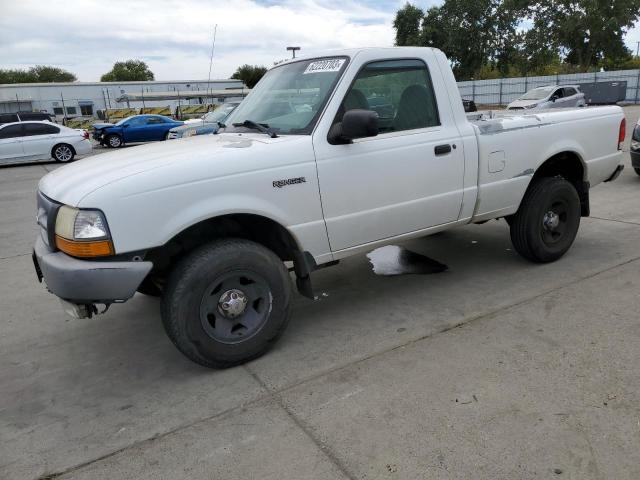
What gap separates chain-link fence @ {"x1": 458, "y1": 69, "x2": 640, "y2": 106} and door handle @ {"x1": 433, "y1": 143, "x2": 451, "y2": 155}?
1424 inches

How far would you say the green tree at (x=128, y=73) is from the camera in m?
114

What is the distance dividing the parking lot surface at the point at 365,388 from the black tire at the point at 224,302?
18cm

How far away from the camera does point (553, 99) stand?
66.6 ft

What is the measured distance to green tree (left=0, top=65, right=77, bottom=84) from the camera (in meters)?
103

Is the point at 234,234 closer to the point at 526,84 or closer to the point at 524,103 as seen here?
the point at 524,103

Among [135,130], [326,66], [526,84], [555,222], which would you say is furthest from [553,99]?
[526,84]

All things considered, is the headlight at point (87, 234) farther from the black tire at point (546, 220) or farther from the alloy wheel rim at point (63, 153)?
the alloy wheel rim at point (63, 153)

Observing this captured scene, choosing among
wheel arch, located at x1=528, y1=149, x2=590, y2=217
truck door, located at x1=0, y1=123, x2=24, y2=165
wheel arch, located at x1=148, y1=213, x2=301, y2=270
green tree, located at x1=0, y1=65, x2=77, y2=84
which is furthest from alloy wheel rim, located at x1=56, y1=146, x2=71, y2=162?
green tree, located at x1=0, y1=65, x2=77, y2=84

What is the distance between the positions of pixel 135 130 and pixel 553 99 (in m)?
17.3

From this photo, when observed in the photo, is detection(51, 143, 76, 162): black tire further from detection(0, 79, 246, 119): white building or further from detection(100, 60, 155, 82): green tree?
detection(100, 60, 155, 82): green tree

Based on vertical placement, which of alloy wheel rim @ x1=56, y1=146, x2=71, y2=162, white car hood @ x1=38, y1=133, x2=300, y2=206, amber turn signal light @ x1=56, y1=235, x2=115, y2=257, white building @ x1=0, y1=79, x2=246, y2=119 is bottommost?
alloy wheel rim @ x1=56, y1=146, x2=71, y2=162

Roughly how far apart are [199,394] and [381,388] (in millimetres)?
1084

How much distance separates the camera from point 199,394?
123 inches

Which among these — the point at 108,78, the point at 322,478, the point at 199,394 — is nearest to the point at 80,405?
the point at 199,394
